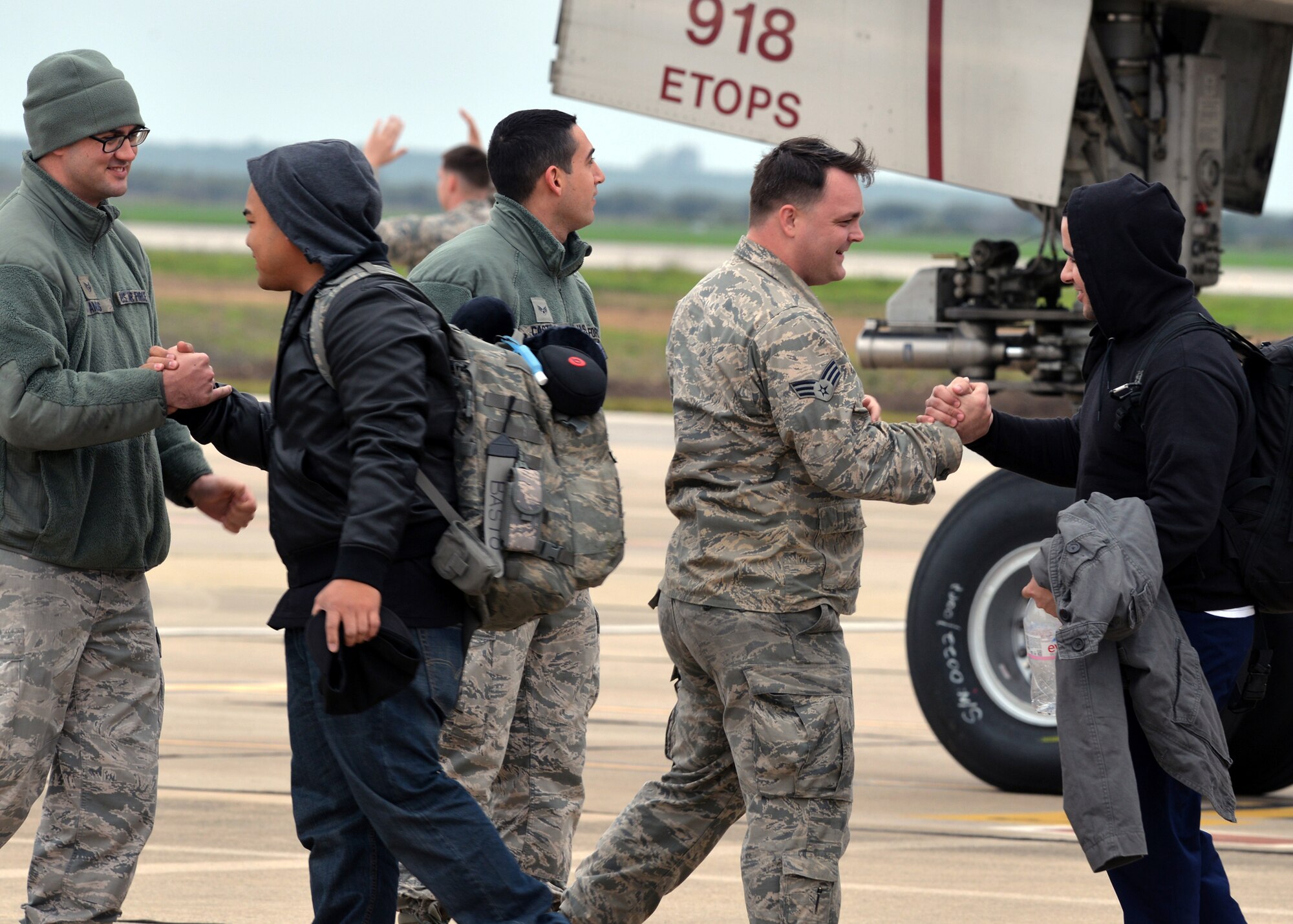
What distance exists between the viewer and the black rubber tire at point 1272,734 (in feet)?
21.8

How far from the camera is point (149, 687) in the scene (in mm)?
4445

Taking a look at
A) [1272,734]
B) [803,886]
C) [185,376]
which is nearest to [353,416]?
[185,376]

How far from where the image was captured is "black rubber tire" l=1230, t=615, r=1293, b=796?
6.66 metres

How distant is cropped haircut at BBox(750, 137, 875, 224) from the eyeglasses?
145cm

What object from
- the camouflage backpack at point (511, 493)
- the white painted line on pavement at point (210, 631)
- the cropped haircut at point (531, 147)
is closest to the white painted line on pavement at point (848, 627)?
the white painted line on pavement at point (210, 631)

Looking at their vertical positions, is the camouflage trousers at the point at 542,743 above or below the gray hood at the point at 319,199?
below

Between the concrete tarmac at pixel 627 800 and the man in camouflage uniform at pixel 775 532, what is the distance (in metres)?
1.06

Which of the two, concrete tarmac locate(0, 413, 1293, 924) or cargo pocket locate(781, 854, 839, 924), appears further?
concrete tarmac locate(0, 413, 1293, 924)

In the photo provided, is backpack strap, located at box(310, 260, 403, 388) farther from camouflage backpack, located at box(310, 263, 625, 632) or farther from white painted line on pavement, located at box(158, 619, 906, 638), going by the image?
white painted line on pavement, located at box(158, 619, 906, 638)

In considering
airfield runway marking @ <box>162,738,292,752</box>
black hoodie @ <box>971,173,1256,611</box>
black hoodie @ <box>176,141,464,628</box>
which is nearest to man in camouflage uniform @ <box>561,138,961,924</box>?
black hoodie @ <box>971,173,1256,611</box>

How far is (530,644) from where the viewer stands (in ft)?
16.5

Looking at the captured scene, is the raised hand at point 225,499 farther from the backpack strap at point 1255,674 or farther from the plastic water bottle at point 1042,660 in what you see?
the backpack strap at point 1255,674

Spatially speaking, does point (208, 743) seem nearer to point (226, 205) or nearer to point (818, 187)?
point (818, 187)

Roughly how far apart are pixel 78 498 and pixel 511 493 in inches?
43.6
